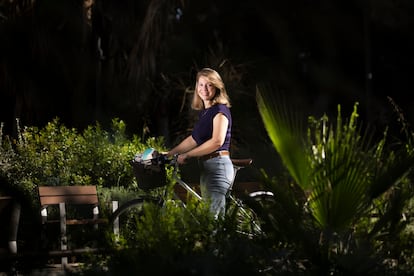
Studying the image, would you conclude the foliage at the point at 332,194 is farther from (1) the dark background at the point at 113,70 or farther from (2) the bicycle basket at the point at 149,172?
(1) the dark background at the point at 113,70

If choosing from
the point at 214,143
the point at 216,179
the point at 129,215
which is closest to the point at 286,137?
the point at 214,143

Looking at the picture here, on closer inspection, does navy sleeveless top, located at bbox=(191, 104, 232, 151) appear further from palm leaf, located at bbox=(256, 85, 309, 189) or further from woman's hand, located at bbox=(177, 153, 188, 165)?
palm leaf, located at bbox=(256, 85, 309, 189)

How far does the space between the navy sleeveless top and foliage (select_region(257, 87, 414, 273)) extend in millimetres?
819

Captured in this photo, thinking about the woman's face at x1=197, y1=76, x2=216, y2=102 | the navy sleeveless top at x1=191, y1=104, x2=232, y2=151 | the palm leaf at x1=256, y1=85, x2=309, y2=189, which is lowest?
the palm leaf at x1=256, y1=85, x2=309, y2=189

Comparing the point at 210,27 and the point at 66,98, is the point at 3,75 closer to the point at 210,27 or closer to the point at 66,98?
the point at 66,98

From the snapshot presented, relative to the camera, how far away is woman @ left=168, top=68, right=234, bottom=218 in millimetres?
6164

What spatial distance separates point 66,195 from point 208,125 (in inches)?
77.1

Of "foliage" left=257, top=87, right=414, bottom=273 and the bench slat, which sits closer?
"foliage" left=257, top=87, right=414, bottom=273

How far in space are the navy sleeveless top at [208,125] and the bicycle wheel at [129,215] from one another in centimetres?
59

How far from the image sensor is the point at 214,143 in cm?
613

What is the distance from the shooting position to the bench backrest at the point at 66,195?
7637 millimetres

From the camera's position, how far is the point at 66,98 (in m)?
14.4

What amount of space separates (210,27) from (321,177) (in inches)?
636

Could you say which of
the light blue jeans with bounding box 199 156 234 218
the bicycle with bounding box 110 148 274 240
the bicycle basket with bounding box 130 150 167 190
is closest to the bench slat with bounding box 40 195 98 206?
the bicycle with bounding box 110 148 274 240
